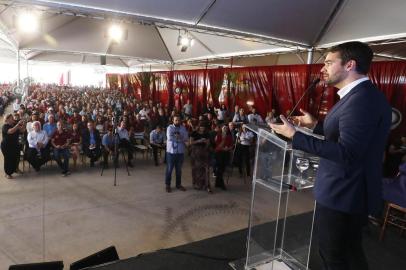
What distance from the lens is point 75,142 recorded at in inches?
300

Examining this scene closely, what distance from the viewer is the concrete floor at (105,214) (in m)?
3.72

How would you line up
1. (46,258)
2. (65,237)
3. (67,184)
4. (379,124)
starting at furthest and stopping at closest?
1. (67,184)
2. (65,237)
3. (46,258)
4. (379,124)

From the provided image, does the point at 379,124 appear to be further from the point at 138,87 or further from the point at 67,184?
the point at 138,87

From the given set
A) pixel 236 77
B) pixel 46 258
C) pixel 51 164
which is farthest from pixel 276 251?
pixel 236 77

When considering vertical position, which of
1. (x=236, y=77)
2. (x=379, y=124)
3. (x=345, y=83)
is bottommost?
(x=379, y=124)

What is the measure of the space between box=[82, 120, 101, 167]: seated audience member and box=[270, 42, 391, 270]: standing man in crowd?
6830mm

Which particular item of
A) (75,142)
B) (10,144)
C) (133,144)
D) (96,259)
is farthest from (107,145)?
(96,259)

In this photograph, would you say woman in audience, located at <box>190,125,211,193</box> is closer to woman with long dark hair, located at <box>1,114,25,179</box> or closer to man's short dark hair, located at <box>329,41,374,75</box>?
woman with long dark hair, located at <box>1,114,25,179</box>

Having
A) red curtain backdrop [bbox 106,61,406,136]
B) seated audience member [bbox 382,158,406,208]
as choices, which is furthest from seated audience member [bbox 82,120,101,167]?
seated audience member [bbox 382,158,406,208]

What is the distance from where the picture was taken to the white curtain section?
101 feet

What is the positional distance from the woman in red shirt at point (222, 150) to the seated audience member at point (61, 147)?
3537 mm

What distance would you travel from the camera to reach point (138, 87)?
18.7 m

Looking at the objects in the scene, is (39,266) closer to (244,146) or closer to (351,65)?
(351,65)

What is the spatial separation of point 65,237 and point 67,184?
96.2 inches
